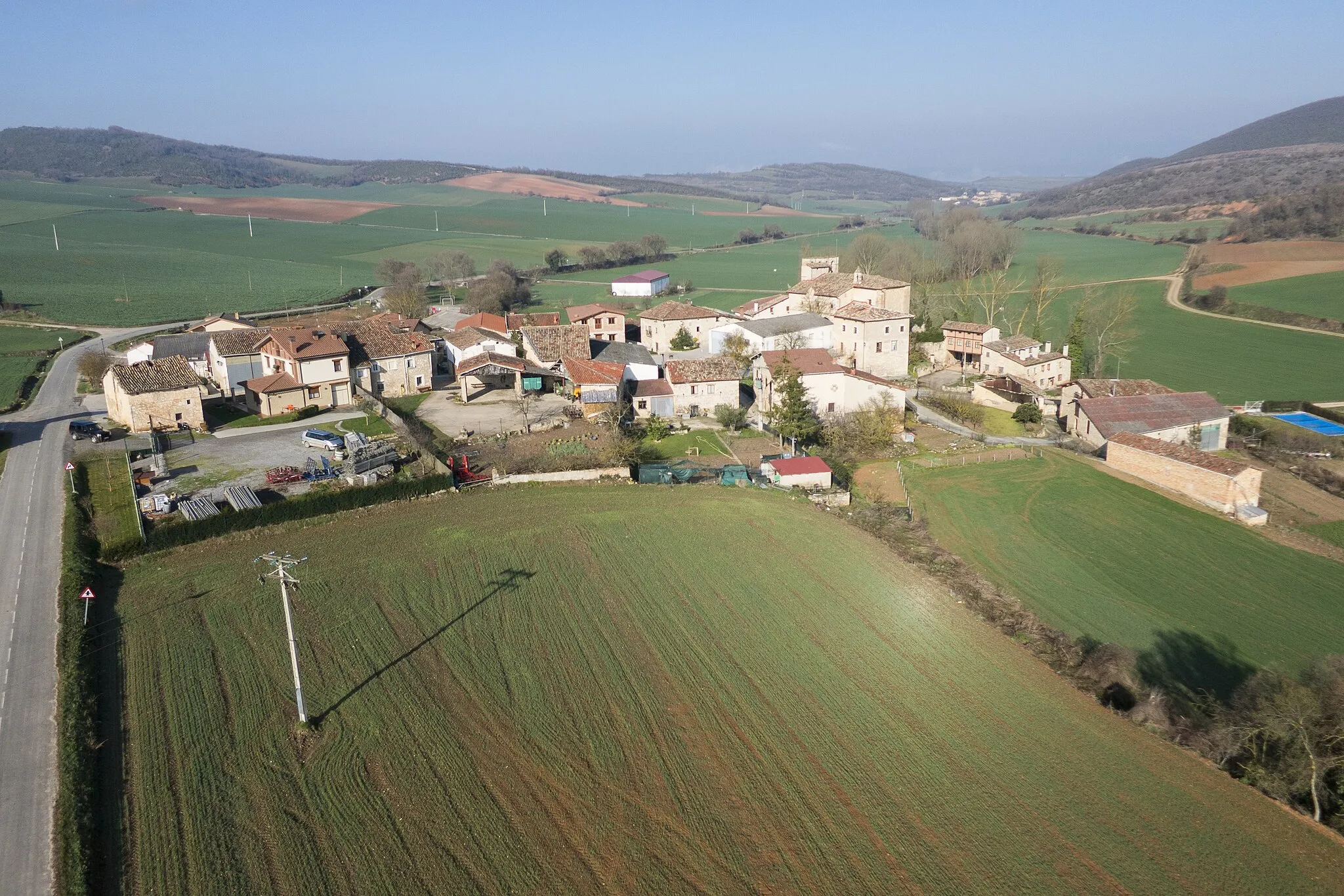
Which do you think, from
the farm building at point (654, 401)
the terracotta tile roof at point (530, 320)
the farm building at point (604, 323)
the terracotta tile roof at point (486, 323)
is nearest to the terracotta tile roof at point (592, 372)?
the farm building at point (654, 401)

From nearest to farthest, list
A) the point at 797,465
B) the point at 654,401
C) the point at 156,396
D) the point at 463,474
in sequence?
the point at 463,474
the point at 797,465
the point at 156,396
the point at 654,401

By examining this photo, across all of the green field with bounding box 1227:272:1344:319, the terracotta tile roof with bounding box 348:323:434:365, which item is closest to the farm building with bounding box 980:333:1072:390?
the green field with bounding box 1227:272:1344:319

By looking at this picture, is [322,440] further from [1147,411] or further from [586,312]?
[1147,411]

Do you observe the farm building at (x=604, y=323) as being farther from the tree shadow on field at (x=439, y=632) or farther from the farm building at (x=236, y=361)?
the tree shadow on field at (x=439, y=632)

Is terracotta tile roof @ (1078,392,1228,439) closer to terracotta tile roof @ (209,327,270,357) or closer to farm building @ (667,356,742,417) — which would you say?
farm building @ (667,356,742,417)

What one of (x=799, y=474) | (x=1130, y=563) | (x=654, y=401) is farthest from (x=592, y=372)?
(x=1130, y=563)
